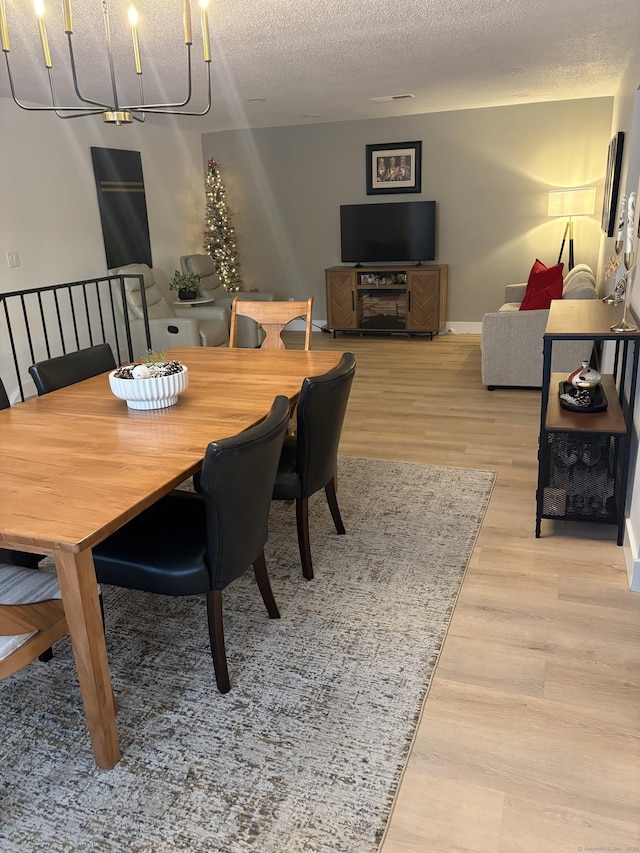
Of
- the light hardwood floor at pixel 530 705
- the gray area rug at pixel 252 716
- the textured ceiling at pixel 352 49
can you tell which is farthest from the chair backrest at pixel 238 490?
the textured ceiling at pixel 352 49

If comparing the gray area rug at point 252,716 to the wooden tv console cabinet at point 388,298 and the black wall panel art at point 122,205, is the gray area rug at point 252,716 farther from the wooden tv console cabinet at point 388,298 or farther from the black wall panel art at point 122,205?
the wooden tv console cabinet at point 388,298

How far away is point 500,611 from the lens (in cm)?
240

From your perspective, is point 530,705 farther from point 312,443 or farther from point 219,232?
point 219,232

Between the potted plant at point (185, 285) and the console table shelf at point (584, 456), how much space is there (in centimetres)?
478

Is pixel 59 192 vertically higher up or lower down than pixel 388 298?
higher up

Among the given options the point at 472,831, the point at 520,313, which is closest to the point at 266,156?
the point at 520,313

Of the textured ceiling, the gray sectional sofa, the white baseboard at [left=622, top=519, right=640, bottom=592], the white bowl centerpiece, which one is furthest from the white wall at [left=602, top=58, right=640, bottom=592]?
the white bowl centerpiece

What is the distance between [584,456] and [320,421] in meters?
1.21

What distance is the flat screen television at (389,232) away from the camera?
741 centimetres

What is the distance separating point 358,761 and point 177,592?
2.22ft

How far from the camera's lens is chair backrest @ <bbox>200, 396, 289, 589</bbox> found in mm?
1725

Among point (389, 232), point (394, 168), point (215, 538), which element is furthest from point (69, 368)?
point (394, 168)

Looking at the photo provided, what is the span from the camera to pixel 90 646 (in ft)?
5.37

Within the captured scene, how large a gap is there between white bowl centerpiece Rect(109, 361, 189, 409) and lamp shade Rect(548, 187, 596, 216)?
5310 millimetres
